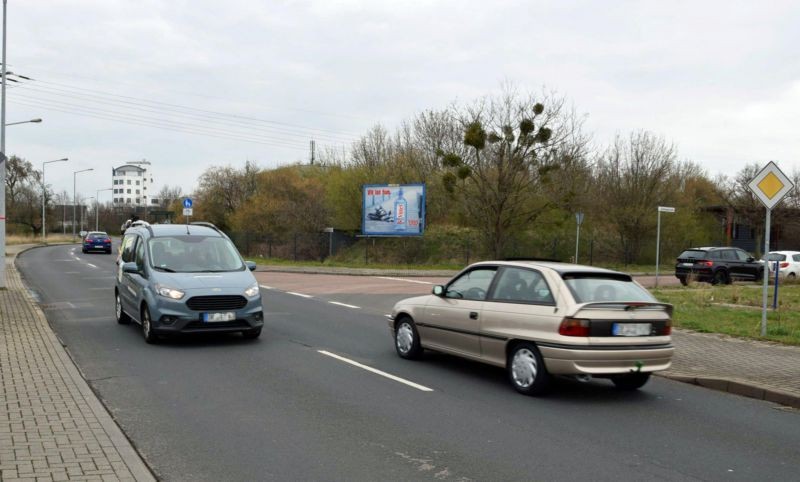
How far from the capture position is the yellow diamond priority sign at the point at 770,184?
1130cm

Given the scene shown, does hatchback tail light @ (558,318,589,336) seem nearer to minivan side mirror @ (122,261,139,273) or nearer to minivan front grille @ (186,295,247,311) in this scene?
minivan front grille @ (186,295,247,311)

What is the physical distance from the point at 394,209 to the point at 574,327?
30.1m

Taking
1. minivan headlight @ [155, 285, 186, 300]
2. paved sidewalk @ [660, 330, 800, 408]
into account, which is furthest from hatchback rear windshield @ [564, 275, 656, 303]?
minivan headlight @ [155, 285, 186, 300]

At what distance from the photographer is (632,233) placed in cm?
4134

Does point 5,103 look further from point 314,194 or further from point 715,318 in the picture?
point 314,194

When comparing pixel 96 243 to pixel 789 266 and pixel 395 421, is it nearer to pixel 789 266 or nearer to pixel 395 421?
pixel 789 266

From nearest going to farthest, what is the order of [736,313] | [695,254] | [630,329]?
[630,329], [736,313], [695,254]

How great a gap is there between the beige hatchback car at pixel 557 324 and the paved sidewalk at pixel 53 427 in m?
4.19

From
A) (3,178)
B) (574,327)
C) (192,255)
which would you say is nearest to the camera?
(574,327)

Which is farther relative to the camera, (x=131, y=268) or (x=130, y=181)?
(x=130, y=181)

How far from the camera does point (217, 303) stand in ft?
35.0

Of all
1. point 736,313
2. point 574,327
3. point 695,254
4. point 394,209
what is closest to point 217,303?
point 574,327

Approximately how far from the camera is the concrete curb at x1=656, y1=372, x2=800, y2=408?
25.6ft

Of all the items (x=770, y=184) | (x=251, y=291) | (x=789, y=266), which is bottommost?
(x=789, y=266)
